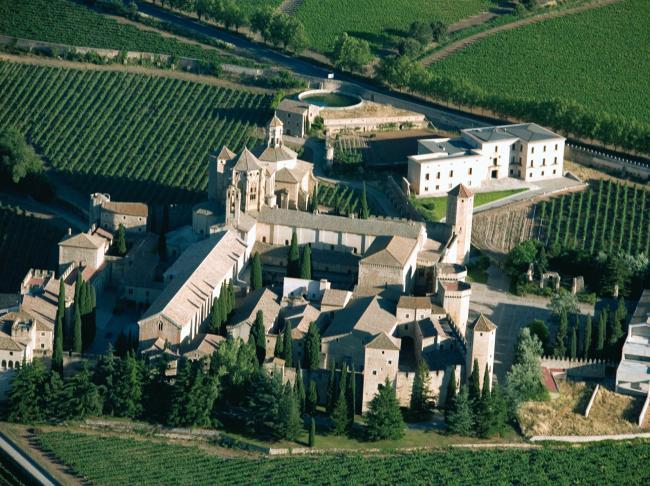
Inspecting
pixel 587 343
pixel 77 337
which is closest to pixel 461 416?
pixel 587 343

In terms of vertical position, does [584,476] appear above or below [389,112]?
below

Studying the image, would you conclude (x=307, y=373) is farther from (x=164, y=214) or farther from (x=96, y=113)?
(x=96, y=113)

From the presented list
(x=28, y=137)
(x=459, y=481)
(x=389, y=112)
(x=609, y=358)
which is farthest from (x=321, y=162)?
(x=459, y=481)

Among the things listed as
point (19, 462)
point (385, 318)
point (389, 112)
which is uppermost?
point (389, 112)

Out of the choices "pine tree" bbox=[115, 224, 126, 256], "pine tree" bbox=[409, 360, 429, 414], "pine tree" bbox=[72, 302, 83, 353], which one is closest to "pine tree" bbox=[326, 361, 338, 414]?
"pine tree" bbox=[409, 360, 429, 414]

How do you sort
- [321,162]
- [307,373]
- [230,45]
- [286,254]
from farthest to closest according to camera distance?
[230,45], [321,162], [286,254], [307,373]

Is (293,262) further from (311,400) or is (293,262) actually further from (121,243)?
(311,400)

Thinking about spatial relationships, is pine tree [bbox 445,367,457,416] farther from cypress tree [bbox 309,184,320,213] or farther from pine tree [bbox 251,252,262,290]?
cypress tree [bbox 309,184,320,213]

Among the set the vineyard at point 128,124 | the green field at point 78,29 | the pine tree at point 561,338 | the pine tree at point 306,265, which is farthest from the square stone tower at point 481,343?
the green field at point 78,29
